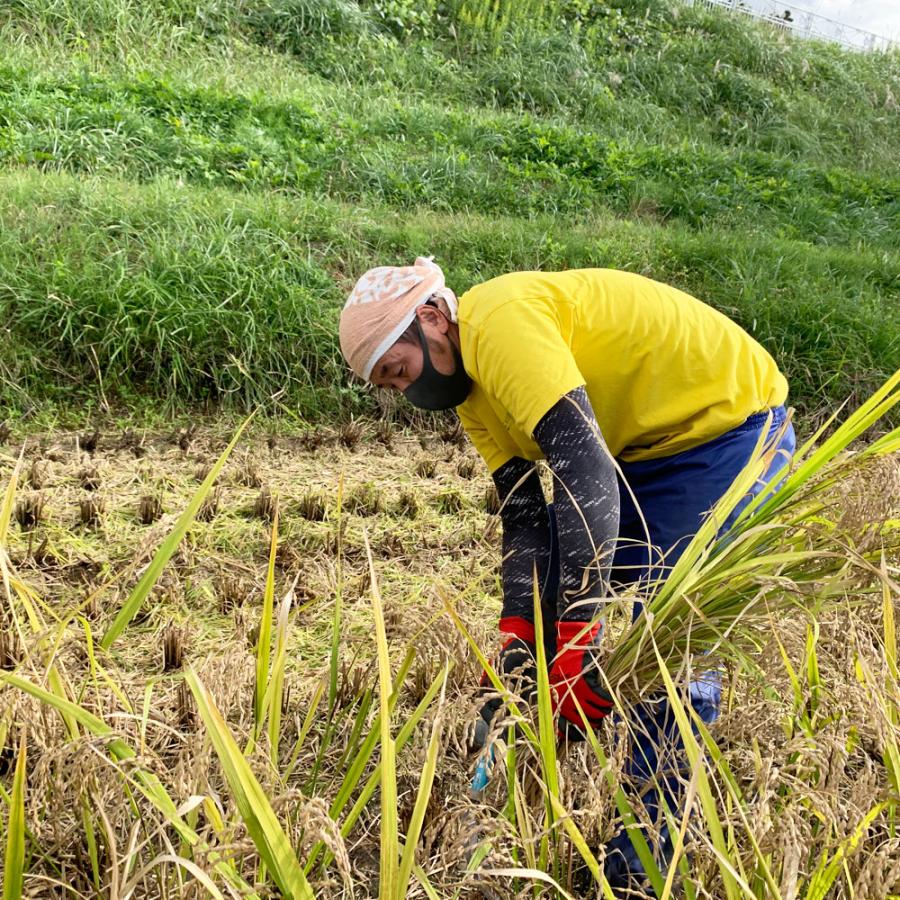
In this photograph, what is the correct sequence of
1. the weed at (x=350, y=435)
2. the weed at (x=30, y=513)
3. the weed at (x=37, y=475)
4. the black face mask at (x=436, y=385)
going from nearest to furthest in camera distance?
the black face mask at (x=436, y=385), the weed at (x=30, y=513), the weed at (x=37, y=475), the weed at (x=350, y=435)

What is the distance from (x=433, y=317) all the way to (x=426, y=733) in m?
0.88

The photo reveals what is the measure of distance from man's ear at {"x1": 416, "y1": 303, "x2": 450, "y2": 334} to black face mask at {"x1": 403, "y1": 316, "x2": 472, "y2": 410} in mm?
36

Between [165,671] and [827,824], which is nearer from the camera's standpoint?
[827,824]

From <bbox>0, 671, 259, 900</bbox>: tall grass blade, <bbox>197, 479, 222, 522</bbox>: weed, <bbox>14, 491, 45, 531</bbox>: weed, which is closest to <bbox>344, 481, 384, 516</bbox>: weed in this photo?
<bbox>197, 479, 222, 522</bbox>: weed

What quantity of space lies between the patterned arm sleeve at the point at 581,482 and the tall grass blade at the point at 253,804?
2.44ft

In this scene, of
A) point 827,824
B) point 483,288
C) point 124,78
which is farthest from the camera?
point 124,78

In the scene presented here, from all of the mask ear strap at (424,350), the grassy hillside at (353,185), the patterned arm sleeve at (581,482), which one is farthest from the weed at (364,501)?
the patterned arm sleeve at (581,482)

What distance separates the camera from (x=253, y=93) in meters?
6.69

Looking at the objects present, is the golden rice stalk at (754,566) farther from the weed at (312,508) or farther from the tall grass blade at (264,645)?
the weed at (312,508)

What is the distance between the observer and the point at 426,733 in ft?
4.91

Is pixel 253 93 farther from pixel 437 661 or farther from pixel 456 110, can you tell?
pixel 437 661

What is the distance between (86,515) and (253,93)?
4812 mm

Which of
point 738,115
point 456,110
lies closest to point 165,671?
point 456,110

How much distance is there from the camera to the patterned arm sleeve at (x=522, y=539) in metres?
2.00
